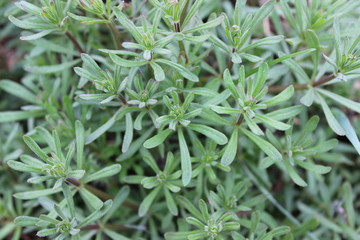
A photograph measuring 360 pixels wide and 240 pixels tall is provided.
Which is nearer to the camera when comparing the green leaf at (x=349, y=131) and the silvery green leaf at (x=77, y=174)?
the silvery green leaf at (x=77, y=174)

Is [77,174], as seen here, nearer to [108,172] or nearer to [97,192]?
[108,172]

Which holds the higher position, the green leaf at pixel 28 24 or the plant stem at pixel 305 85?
the green leaf at pixel 28 24

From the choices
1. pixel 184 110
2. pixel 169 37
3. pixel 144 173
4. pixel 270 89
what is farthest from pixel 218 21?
pixel 144 173

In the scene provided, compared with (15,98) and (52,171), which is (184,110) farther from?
(15,98)

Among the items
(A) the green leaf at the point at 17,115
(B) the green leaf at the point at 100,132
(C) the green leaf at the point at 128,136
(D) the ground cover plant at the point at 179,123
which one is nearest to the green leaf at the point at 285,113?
(D) the ground cover plant at the point at 179,123

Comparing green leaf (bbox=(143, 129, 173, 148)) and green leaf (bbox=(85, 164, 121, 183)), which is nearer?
green leaf (bbox=(143, 129, 173, 148))

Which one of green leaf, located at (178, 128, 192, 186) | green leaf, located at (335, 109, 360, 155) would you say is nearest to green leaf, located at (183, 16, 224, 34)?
green leaf, located at (178, 128, 192, 186)

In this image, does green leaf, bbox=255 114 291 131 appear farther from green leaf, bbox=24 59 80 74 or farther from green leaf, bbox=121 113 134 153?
green leaf, bbox=24 59 80 74

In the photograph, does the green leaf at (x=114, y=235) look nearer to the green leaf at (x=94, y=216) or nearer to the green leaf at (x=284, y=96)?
the green leaf at (x=94, y=216)

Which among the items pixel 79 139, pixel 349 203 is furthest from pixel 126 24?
pixel 349 203
